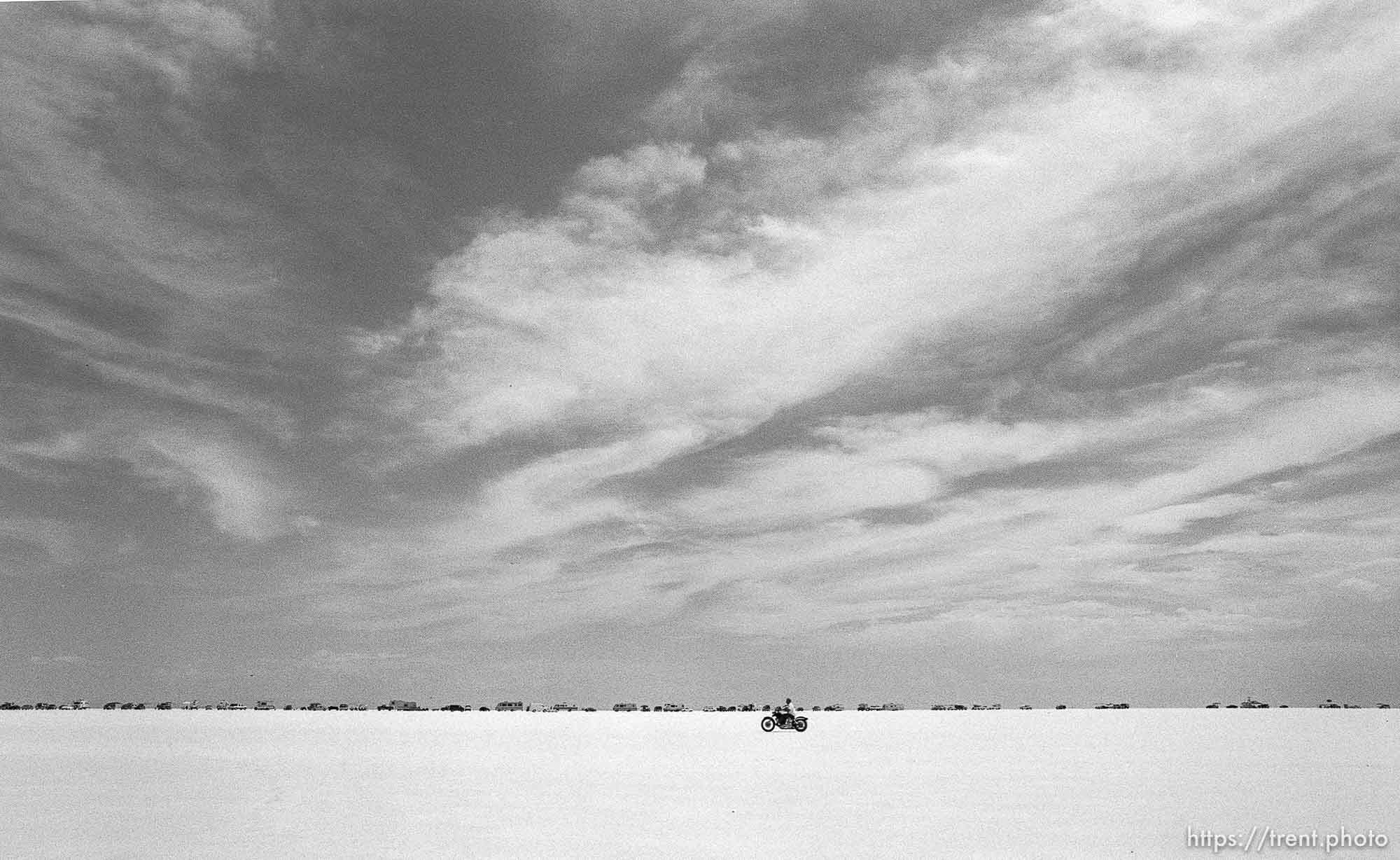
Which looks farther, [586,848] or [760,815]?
[760,815]

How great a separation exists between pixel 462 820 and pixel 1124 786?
13.3 metres

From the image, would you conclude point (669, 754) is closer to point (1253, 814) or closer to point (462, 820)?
point (462, 820)

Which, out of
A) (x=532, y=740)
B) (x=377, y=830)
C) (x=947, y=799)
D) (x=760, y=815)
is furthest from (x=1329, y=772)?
(x=532, y=740)

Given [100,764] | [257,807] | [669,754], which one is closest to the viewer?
[257,807]

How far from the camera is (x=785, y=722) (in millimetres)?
A: 45906

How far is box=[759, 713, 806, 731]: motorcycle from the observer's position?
44.9 meters

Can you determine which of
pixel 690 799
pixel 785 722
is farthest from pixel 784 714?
pixel 690 799

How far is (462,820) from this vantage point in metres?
15.9

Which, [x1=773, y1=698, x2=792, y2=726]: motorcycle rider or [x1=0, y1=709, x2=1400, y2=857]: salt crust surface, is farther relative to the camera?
[x1=773, y1=698, x2=792, y2=726]: motorcycle rider

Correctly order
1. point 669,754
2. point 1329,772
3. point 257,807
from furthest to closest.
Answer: point 669,754
point 1329,772
point 257,807

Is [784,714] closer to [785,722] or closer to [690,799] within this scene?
[785,722]

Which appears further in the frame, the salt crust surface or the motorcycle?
the motorcycle

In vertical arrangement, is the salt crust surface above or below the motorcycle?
below

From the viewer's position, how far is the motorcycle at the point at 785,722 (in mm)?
44906
